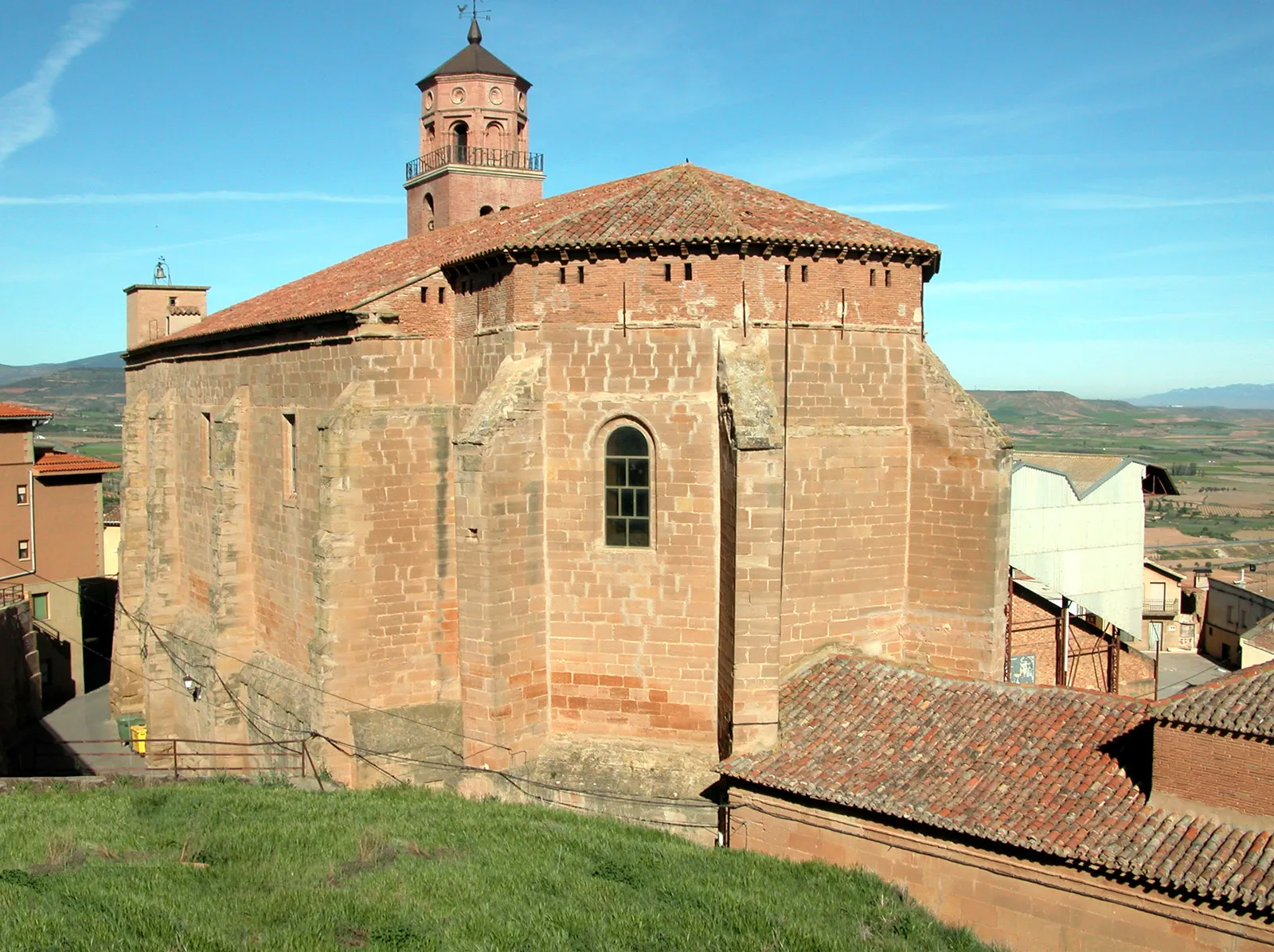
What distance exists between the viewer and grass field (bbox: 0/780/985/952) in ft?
28.8

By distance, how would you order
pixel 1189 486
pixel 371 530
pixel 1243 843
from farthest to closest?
pixel 1189 486
pixel 371 530
pixel 1243 843

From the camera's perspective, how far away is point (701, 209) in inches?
553

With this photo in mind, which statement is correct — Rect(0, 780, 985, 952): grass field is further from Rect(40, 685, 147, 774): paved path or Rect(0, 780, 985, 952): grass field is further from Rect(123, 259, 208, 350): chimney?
Rect(123, 259, 208, 350): chimney

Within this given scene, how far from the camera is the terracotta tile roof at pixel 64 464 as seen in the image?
99.3 feet

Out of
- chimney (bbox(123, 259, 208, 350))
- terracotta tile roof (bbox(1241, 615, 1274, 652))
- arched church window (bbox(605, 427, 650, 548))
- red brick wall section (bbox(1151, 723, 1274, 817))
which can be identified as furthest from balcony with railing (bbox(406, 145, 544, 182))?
terracotta tile roof (bbox(1241, 615, 1274, 652))

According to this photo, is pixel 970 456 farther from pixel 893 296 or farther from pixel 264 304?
pixel 264 304

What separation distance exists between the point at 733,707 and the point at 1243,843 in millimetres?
5449

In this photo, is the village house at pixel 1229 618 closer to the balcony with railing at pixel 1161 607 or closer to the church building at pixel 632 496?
the balcony with railing at pixel 1161 607

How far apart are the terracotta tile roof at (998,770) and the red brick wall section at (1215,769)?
0.84ft

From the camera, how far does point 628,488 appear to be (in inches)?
548

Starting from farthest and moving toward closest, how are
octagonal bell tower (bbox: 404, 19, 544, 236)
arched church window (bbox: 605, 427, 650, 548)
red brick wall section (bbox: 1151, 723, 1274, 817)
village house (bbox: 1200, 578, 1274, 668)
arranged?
village house (bbox: 1200, 578, 1274, 668) < octagonal bell tower (bbox: 404, 19, 544, 236) < arched church window (bbox: 605, 427, 650, 548) < red brick wall section (bbox: 1151, 723, 1274, 817)

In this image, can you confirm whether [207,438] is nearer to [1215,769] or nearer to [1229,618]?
[1215,769]

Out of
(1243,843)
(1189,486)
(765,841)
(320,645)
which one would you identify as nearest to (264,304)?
(320,645)

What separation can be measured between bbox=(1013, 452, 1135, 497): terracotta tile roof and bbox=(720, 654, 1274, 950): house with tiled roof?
10.6 metres
